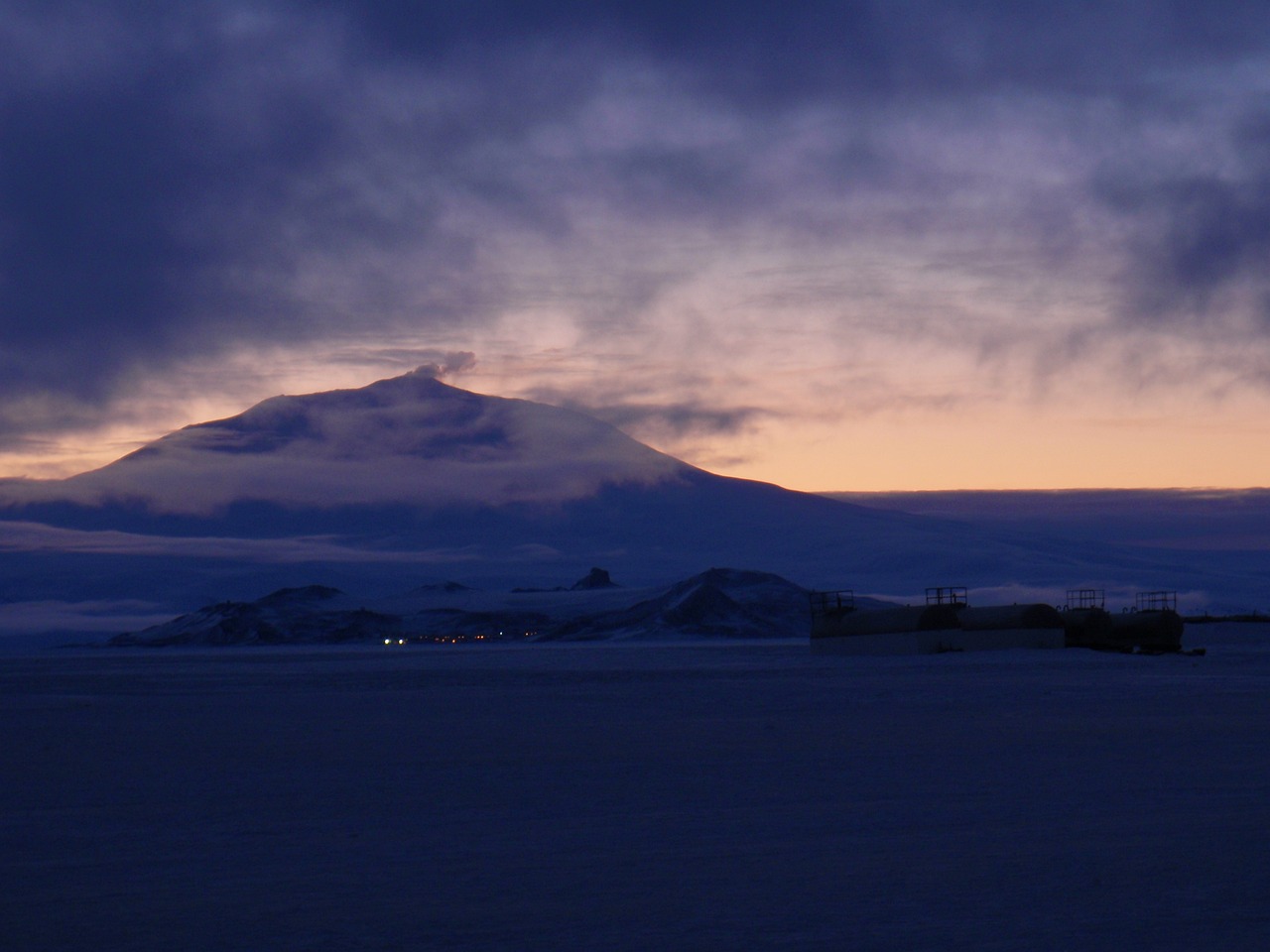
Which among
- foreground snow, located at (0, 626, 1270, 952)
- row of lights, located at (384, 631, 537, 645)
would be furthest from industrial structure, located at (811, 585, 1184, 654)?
row of lights, located at (384, 631, 537, 645)

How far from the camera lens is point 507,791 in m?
13.4

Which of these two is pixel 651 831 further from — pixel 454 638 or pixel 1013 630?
pixel 454 638

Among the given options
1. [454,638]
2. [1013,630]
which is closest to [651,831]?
[1013,630]

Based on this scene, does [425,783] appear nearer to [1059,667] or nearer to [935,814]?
[935,814]

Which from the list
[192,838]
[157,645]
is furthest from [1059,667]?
[157,645]

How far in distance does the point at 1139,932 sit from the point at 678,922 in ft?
7.57

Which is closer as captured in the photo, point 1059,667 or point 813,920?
point 813,920

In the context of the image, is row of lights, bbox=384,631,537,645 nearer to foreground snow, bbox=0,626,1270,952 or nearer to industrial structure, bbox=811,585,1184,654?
industrial structure, bbox=811,585,1184,654

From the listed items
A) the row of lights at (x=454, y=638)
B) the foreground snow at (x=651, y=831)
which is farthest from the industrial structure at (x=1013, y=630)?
the row of lights at (x=454, y=638)

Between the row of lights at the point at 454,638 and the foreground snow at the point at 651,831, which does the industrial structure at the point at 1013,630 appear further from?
the row of lights at the point at 454,638

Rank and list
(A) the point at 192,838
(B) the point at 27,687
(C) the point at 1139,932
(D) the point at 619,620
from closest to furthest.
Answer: (C) the point at 1139,932
(A) the point at 192,838
(B) the point at 27,687
(D) the point at 619,620

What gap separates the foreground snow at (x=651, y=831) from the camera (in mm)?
7539

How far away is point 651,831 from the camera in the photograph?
10.7 metres

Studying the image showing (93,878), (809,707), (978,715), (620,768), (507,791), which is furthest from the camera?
(809,707)
